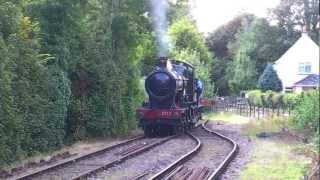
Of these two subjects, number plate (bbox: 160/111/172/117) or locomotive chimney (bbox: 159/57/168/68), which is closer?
number plate (bbox: 160/111/172/117)

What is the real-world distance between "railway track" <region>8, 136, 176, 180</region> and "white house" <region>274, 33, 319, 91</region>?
5202 centimetres

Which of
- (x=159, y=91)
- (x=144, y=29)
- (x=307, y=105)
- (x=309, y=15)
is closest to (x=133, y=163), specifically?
(x=159, y=91)

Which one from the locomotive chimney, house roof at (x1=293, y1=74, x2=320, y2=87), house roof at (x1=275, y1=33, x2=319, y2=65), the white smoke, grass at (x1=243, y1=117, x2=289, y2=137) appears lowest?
grass at (x1=243, y1=117, x2=289, y2=137)

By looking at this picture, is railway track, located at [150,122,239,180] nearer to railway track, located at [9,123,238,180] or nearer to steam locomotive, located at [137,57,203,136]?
railway track, located at [9,123,238,180]

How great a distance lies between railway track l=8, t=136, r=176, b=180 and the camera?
44.8 feet

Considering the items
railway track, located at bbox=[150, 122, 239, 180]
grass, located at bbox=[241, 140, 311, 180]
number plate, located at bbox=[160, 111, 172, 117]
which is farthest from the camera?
number plate, located at bbox=[160, 111, 172, 117]

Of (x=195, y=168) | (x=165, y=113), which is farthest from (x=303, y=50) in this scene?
(x=195, y=168)

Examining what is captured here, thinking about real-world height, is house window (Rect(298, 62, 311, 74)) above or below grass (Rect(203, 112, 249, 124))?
above

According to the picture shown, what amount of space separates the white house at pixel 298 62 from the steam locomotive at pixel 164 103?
147ft

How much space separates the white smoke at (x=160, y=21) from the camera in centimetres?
2928

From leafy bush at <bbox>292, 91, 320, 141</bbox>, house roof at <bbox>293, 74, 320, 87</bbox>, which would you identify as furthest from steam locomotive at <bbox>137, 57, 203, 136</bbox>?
house roof at <bbox>293, 74, 320, 87</bbox>

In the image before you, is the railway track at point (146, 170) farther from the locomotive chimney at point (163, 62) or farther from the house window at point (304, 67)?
the house window at point (304, 67)

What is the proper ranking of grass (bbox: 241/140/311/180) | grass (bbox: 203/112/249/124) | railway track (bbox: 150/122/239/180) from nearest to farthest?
railway track (bbox: 150/122/239/180), grass (bbox: 241/140/311/180), grass (bbox: 203/112/249/124)

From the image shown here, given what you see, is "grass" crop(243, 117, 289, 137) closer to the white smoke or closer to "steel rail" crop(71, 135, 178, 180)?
the white smoke
